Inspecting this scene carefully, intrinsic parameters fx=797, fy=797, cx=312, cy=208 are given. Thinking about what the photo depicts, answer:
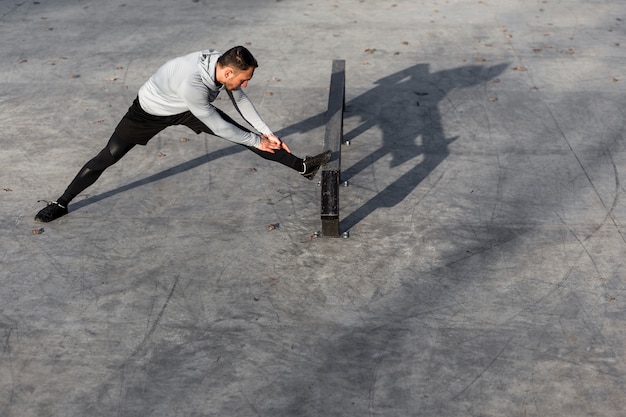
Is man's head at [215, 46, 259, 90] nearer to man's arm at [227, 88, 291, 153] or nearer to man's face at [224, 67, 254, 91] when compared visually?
man's face at [224, 67, 254, 91]

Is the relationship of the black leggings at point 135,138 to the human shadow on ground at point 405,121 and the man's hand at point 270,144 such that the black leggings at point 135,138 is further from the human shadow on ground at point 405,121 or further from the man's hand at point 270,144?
the human shadow on ground at point 405,121

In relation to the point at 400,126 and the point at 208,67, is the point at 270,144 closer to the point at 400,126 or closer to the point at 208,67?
the point at 208,67

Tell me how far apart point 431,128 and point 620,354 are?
4.33 meters

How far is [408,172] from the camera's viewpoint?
27.2ft

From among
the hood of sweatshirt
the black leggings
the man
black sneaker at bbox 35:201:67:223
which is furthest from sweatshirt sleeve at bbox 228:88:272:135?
black sneaker at bbox 35:201:67:223

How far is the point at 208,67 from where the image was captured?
20.6 ft

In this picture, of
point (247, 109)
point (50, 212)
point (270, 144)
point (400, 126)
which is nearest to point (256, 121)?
point (247, 109)

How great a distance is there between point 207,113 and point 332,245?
1588 mm

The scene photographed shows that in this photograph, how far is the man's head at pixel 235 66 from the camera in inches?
241

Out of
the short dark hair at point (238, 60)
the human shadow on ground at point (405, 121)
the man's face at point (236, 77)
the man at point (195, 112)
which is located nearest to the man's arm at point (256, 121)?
the man at point (195, 112)

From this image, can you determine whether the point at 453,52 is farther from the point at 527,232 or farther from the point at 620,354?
the point at 620,354

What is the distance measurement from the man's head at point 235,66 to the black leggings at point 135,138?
1.84ft

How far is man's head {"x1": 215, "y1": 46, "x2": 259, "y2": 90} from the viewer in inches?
241

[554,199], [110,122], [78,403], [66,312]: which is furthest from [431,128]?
[78,403]
